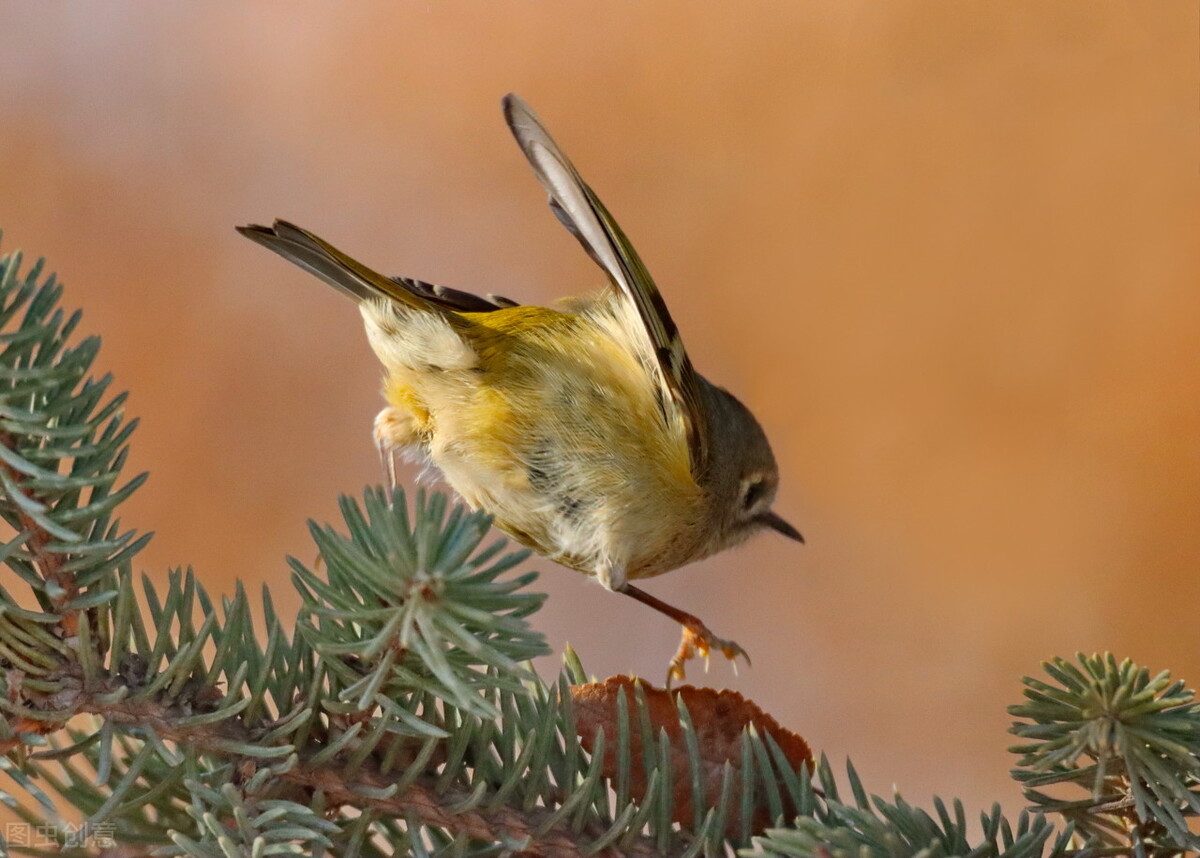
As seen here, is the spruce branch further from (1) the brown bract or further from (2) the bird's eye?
(2) the bird's eye

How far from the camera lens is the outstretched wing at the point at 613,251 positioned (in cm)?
58

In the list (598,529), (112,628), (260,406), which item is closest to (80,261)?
(260,406)

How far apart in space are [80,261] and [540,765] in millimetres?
1077

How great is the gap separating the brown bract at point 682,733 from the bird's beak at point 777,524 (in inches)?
23.3

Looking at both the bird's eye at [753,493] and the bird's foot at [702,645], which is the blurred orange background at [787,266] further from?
the bird's foot at [702,645]

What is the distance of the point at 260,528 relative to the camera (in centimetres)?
129

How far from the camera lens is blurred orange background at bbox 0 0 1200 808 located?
126 cm

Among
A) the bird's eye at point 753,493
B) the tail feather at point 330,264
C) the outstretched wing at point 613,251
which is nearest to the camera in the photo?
the outstretched wing at point 613,251

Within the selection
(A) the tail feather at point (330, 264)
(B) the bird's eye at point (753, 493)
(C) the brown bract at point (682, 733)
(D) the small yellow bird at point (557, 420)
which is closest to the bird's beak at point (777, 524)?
(B) the bird's eye at point (753, 493)

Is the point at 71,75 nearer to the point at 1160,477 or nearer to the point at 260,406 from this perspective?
the point at 260,406

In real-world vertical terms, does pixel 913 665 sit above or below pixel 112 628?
above

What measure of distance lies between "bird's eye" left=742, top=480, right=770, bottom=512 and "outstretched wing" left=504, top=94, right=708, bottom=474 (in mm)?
152

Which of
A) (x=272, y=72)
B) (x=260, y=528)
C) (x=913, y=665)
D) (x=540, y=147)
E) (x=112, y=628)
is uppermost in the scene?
(x=272, y=72)

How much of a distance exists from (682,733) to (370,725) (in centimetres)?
13
